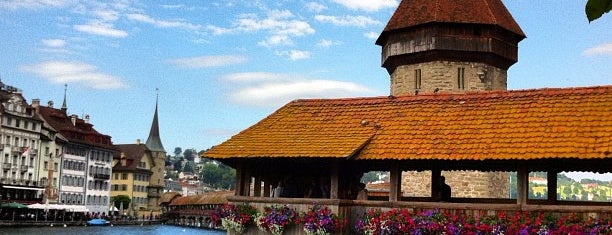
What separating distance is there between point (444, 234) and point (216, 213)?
15.6ft

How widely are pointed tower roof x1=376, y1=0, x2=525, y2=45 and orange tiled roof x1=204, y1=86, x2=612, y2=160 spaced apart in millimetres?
13732

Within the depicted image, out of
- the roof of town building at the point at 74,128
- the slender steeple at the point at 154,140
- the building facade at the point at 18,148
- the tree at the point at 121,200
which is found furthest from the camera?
the slender steeple at the point at 154,140

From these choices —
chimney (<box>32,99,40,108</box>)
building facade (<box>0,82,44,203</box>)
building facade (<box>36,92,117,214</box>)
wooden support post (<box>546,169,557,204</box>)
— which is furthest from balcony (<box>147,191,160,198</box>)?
wooden support post (<box>546,169,557,204</box>)

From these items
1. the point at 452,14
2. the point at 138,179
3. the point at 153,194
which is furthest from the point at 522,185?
the point at 153,194

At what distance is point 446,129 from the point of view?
1351 centimetres

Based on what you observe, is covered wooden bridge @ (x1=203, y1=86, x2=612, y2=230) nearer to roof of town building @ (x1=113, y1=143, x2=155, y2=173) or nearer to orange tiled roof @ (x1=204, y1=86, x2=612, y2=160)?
orange tiled roof @ (x1=204, y1=86, x2=612, y2=160)

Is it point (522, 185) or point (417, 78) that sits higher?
point (417, 78)

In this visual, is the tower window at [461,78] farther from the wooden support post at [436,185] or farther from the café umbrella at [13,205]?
the café umbrella at [13,205]

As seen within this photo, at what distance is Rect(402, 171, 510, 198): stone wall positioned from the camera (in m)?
26.7

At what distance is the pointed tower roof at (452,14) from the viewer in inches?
1113

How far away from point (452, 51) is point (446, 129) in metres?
14.9

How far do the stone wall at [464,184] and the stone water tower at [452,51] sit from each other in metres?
0.03

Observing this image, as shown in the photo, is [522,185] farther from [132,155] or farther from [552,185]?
[132,155]

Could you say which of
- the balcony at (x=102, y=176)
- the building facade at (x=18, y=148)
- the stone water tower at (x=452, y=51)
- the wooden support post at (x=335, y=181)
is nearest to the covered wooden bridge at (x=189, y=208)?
the balcony at (x=102, y=176)
